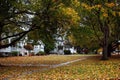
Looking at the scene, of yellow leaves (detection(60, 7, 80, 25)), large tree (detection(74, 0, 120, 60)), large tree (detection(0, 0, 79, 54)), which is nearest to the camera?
large tree (detection(0, 0, 79, 54))

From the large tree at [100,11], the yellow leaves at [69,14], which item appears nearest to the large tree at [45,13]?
the yellow leaves at [69,14]

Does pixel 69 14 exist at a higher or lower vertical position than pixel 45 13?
lower

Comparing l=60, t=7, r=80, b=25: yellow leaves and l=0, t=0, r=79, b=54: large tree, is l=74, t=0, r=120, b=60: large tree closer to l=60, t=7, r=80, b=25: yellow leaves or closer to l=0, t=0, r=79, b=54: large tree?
l=0, t=0, r=79, b=54: large tree

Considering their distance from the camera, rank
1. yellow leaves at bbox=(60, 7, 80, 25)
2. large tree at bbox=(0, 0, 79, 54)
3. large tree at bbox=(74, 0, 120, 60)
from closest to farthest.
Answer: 1. large tree at bbox=(0, 0, 79, 54)
2. yellow leaves at bbox=(60, 7, 80, 25)
3. large tree at bbox=(74, 0, 120, 60)

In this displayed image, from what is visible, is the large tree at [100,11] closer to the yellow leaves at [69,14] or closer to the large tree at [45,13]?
the large tree at [45,13]

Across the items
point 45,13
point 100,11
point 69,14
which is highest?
point 100,11

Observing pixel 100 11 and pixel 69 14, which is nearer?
pixel 69 14

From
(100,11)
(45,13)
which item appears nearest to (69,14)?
(45,13)

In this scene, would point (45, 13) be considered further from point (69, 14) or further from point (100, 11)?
point (100, 11)

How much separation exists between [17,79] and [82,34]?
45.5ft

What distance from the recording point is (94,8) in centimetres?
3122

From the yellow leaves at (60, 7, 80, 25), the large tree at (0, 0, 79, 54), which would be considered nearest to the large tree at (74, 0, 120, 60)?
the large tree at (0, 0, 79, 54)

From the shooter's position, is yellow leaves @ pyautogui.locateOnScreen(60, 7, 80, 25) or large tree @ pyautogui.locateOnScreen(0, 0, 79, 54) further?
yellow leaves @ pyautogui.locateOnScreen(60, 7, 80, 25)

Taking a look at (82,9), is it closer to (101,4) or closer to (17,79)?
(101,4)
